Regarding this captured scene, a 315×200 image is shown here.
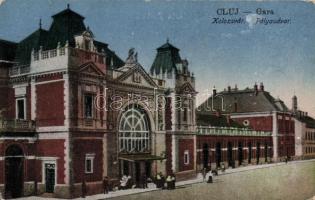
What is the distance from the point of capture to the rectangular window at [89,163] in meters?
13.5

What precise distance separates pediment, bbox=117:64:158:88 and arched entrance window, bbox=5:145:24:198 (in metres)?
3.59

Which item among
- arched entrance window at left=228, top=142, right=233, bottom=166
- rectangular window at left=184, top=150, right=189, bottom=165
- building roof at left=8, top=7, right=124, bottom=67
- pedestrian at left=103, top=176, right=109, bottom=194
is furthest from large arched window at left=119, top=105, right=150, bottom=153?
arched entrance window at left=228, top=142, right=233, bottom=166

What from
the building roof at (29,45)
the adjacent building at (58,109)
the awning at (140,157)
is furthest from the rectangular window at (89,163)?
the building roof at (29,45)

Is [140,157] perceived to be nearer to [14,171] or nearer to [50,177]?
[50,177]

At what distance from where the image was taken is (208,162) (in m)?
22.7

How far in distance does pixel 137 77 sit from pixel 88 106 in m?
2.31

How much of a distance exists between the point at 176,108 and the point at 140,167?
2.30 meters

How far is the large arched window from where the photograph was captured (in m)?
15.0

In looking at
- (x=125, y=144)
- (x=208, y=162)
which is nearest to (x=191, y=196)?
(x=125, y=144)

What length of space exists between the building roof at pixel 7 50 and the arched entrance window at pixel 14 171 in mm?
2406

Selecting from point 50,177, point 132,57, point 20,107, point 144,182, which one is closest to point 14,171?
point 50,177

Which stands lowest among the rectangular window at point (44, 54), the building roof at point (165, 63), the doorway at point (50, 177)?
the doorway at point (50, 177)

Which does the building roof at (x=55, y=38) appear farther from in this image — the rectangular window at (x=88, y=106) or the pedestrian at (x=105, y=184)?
the pedestrian at (x=105, y=184)

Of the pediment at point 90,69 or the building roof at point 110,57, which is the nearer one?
the building roof at point 110,57
